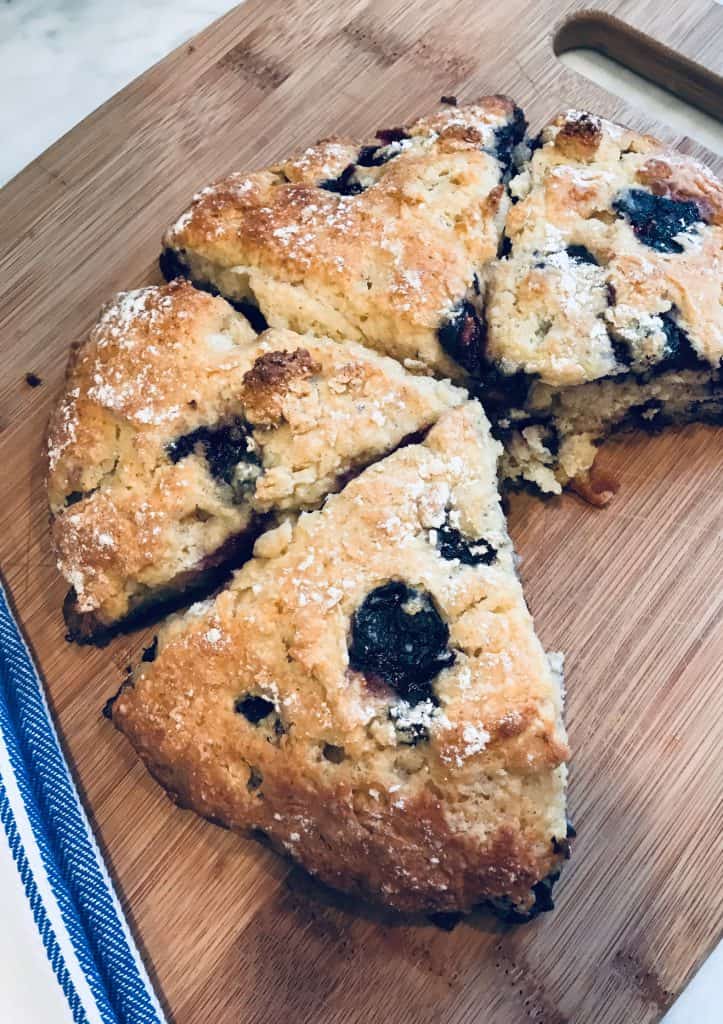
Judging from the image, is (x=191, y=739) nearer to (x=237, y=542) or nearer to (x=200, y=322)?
(x=237, y=542)

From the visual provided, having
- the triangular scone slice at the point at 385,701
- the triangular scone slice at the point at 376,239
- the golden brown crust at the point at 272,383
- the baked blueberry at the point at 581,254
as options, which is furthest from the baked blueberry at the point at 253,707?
the baked blueberry at the point at 581,254

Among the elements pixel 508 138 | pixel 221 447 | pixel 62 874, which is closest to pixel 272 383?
pixel 221 447

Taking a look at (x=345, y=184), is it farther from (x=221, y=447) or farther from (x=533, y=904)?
(x=533, y=904)

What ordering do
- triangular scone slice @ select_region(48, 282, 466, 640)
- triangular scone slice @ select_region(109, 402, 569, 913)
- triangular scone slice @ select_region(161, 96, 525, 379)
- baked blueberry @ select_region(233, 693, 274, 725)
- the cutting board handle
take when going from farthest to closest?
the cutting board handle
triangular scone slice @ select_region(161, 96, 525, 379)
triangular scone slice @ select_region(48, 282, 466, 640)
baked blueberry @ select_region(233, 693, 274, 725)
triangular scone slice @ select_region(109, 402, 569, 913)

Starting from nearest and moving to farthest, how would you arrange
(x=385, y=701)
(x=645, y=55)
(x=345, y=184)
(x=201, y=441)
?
(x=385, y=701) < (x=201, y=441) < (x=345, y=184) < (x=645, y=55)

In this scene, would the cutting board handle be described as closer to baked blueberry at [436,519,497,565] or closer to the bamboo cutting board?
the bamboo cutting board

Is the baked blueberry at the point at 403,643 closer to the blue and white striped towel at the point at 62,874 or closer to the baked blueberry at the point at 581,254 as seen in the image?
the blue and white striped towel at the point at 62,874

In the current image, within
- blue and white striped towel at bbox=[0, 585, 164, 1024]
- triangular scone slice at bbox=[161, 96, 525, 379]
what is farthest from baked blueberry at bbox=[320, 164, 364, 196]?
blue and white striped towel at bbox=[0, 585, 164, 1024]
